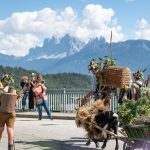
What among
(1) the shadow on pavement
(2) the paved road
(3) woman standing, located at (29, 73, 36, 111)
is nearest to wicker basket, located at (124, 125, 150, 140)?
(2) the paved road

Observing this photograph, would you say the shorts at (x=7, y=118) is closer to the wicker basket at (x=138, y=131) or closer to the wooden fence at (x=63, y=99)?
the wicker basket at (x=138, y=131)

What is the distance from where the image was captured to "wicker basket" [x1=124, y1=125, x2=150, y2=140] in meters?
9.22

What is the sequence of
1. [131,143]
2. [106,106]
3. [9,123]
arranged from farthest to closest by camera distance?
1. [106,106]
2. [9,123]
3. [131,143]

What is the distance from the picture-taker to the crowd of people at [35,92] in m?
20.7

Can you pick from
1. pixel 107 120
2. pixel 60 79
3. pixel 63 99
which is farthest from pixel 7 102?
pixel 60 79

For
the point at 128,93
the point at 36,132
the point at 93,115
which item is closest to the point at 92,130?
the point at 93,115

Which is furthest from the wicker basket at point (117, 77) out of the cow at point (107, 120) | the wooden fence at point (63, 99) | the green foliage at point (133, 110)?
the wooden fence at point (63, 99)

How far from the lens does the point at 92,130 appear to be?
38.0 feet

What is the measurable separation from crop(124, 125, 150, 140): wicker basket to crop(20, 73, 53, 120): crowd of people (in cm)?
798

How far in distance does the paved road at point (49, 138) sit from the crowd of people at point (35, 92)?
4.76 feet

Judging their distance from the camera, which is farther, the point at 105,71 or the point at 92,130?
the point at 105,71

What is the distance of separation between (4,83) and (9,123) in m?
0.98

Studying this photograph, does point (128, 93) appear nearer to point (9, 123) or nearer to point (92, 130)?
point (92, 130)

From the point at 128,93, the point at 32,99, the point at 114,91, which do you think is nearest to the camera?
the point at 114,91
